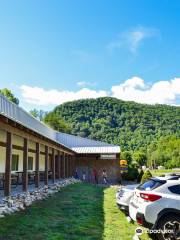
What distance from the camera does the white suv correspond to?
25.3ft

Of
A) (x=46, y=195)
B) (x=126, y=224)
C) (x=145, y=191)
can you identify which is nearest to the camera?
(x=145, y=191)

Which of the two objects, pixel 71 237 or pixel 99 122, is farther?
pixel 99 122

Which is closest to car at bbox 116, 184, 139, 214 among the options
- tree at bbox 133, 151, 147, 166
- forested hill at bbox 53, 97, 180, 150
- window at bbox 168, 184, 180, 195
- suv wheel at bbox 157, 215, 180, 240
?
window at bbox 168, 184, 180, 195

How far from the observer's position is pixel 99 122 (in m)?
101

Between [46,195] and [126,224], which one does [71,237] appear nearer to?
[126,224]

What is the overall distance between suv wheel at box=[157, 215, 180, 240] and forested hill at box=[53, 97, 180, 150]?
270ft

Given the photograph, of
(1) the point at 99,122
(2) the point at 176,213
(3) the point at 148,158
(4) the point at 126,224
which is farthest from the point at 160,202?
(3) the point at 148,158

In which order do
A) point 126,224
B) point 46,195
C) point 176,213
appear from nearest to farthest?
point 176,213, point 126,224, point 46,195

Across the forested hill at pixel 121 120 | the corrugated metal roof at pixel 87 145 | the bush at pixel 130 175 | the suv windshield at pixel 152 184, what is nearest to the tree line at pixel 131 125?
the forested hill at pixel 121 120

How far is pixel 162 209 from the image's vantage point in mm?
7824

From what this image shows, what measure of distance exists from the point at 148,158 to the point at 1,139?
98.2 meters

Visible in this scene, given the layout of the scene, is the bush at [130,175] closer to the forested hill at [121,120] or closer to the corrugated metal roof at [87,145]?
the corrugated metal roof at [87,145]

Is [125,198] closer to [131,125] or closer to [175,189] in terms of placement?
[175,189]

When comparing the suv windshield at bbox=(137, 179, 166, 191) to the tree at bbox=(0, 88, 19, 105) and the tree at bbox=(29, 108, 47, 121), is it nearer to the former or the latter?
the tree at bbox=(0, 88, 19, 105)
